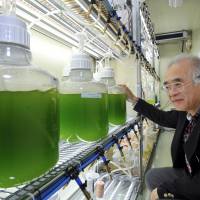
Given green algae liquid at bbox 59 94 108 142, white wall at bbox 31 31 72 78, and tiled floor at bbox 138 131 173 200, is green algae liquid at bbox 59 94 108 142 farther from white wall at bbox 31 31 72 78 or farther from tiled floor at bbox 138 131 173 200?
tiled floor at bbox 138 131 173 200

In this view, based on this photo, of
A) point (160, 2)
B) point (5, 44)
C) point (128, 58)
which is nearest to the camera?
point (5, 44)

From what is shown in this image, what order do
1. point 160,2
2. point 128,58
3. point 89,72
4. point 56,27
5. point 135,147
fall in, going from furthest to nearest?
1. point 160,2
2. point 135,147
3. point 128,58
4. point 56,27
5. point 89,72

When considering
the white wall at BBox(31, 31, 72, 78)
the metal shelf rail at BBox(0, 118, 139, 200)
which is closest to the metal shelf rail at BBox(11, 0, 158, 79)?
the white wall at BBox(31, 31, 72, 78)

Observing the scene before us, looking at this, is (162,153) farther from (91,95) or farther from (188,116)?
(91,95)

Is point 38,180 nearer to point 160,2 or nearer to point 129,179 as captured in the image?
point 129,179

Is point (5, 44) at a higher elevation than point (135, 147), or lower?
higher

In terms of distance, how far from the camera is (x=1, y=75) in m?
0.46

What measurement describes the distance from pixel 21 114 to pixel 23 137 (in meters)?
0.04

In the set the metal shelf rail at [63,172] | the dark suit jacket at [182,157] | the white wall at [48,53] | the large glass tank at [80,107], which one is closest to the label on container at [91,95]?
the large glass tank at [80,107]

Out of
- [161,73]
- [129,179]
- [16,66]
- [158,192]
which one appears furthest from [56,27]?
[161,73]

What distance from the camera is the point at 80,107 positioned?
73cm

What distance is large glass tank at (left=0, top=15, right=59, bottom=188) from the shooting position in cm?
41

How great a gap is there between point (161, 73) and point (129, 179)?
186 inches

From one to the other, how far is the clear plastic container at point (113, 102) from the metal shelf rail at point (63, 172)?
0.27 m
